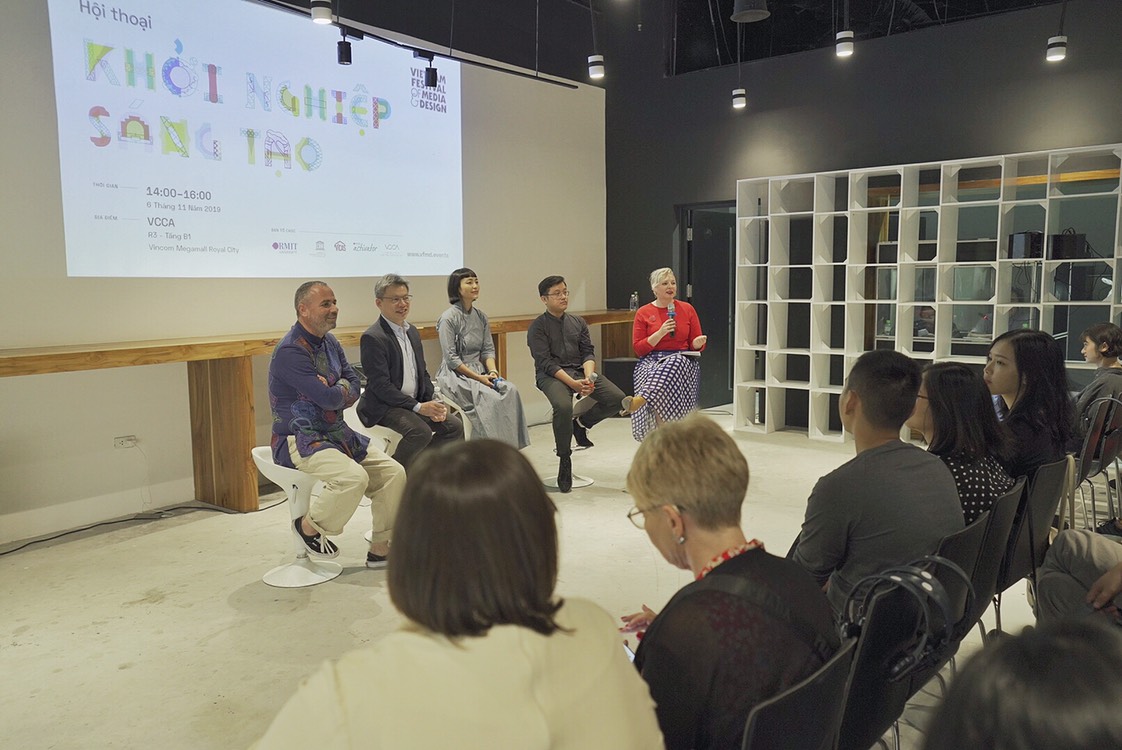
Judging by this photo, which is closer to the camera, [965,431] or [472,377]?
[965,431]

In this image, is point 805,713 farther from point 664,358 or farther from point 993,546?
point 664,358

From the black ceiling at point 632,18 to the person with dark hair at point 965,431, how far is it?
198 inches

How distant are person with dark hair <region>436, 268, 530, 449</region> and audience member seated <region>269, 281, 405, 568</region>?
1.18 m

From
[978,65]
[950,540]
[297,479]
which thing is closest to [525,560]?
[950,540]

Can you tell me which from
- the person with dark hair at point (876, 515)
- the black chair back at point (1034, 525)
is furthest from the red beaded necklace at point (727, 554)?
the black chair back at point (1034, 525)

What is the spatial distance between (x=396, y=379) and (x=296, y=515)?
970mm

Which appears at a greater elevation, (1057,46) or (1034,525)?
(1057,46)

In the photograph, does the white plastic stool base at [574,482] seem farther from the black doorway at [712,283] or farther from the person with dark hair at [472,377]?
the black doorway at [712,283]

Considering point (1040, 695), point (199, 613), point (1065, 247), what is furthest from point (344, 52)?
point (1040, 695)

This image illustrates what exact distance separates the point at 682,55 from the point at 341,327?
4403mm

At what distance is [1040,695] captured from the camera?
0.64 meters

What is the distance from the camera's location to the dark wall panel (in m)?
6.05

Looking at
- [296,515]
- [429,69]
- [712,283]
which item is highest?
[429,69]

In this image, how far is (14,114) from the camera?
170 inches
